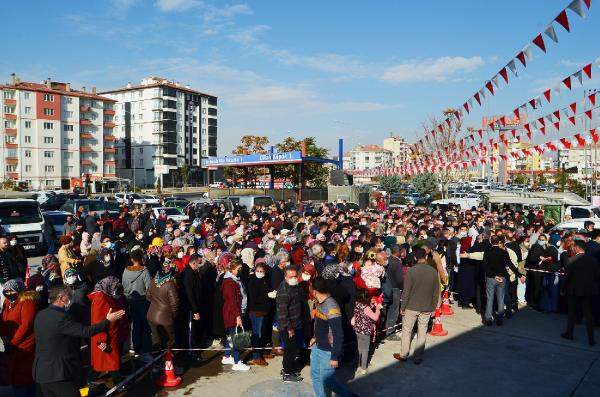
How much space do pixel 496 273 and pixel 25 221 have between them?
14.9m

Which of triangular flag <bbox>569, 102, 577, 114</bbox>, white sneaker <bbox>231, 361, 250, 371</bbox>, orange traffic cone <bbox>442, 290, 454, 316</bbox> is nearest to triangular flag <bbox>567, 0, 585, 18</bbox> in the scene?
orange traffic cone <bbox>442, 290, 454, 316</bbox>

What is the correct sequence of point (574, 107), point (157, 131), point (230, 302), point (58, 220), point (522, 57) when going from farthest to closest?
point (157, 131) → point (58, 220) → point (574, 107) → point (522, 57) → point (230, 302)

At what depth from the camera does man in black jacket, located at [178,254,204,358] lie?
23.1 feet

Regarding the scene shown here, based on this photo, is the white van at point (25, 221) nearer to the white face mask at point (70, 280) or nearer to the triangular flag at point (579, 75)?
the white face mask at point (70, 280)

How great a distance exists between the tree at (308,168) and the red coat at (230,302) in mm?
48803

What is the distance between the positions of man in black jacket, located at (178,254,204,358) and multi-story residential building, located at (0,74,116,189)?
7079cm

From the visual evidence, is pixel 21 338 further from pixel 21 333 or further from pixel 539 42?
pixel 539 42

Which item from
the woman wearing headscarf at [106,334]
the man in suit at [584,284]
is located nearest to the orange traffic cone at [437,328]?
the man in suit at [584,284]

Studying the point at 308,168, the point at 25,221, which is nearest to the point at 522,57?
the point at 25,221

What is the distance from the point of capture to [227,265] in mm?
7207

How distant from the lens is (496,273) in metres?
8.66

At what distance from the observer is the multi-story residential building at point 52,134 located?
7406 centimetres

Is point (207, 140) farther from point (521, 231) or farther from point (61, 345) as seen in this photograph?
point (61, 345)

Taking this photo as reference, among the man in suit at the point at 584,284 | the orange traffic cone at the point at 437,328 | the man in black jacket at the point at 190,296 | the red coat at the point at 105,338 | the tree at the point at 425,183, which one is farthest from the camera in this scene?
the tree at the point at 425,183
